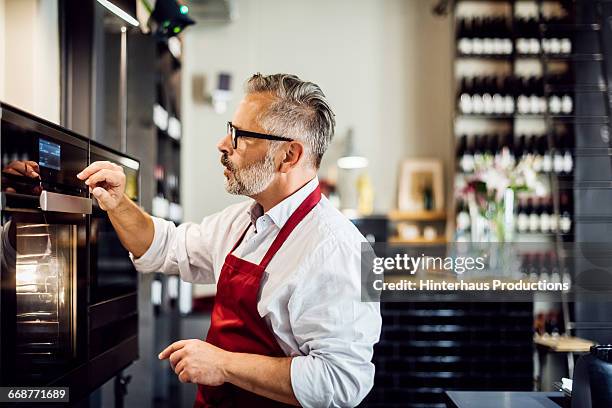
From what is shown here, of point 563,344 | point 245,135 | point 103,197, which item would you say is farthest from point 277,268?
point 563,344

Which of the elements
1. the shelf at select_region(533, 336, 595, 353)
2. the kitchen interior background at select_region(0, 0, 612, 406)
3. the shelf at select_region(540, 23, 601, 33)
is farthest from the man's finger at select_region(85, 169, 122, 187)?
the shelf at select_region(540, 23, 601, 33)

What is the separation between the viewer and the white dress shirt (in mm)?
1593

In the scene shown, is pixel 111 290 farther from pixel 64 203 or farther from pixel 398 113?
pixel 398 113

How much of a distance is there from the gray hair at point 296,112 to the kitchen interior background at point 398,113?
210cm

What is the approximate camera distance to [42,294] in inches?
67.4

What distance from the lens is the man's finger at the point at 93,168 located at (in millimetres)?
1747

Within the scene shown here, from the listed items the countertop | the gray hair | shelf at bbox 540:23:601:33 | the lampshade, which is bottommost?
the countertop

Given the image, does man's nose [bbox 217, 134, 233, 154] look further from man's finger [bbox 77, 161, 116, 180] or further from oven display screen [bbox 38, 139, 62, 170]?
oven display screen [bbox 38, 139, 62, 170]

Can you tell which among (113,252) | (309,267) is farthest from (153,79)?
(309,267)

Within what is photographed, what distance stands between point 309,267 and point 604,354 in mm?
720

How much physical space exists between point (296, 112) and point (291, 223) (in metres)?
0.30

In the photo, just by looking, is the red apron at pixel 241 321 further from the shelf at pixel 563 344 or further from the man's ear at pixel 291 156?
the shelf at pixel 563 344

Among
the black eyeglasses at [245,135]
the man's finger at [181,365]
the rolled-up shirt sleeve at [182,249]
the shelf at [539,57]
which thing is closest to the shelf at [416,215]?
the shelf at [539,57]

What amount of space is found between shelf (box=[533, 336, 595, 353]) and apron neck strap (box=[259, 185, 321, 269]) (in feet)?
6.30
